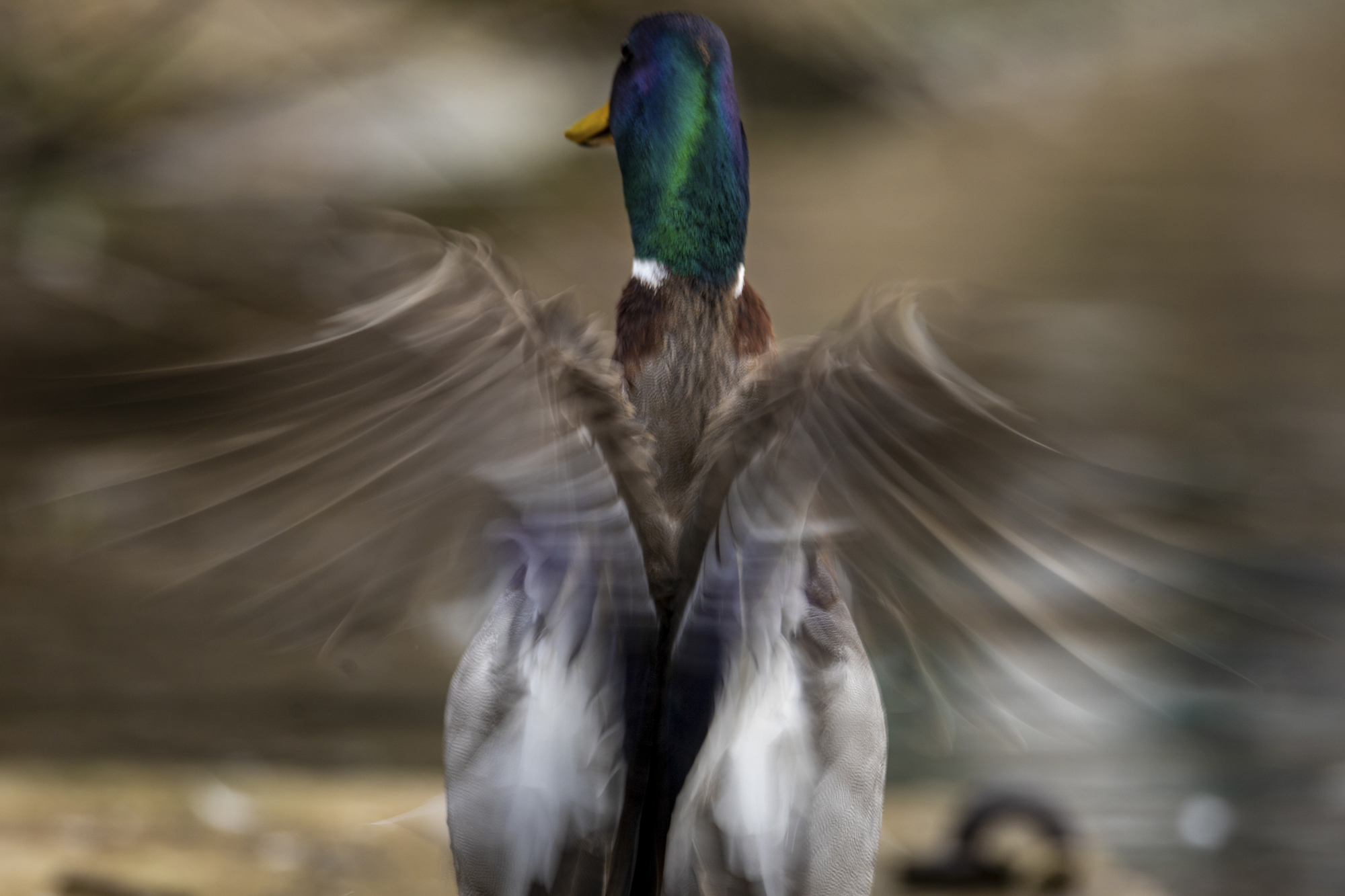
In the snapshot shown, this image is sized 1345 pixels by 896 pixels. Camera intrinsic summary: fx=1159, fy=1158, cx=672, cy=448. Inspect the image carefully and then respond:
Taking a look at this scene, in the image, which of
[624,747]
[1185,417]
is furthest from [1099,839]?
[1185,417]

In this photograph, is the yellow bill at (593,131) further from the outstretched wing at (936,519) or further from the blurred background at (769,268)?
the outstretched wing at (936,519)

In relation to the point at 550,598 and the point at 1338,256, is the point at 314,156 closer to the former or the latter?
the point at 550,598

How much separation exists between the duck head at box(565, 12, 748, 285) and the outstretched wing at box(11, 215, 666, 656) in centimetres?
37

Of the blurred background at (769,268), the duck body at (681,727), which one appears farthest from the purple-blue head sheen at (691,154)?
the blurred background at (769,268)

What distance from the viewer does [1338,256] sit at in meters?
4.11

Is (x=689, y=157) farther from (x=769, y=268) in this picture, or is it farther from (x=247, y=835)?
(x=769, y=268)

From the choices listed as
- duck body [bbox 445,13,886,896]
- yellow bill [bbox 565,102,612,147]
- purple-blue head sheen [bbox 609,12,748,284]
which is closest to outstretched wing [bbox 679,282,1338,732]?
duck body [bbox 445,13,886,896]

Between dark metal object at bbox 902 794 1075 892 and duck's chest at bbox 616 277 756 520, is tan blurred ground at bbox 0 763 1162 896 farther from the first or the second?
duck's chest at bbox 616 277 756 520

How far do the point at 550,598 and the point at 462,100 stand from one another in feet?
9.64

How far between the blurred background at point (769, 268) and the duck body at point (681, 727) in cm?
23

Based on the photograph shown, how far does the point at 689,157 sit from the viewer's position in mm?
1412

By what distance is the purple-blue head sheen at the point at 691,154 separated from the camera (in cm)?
141

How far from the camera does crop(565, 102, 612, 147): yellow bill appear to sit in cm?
168

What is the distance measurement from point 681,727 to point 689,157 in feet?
2.27
